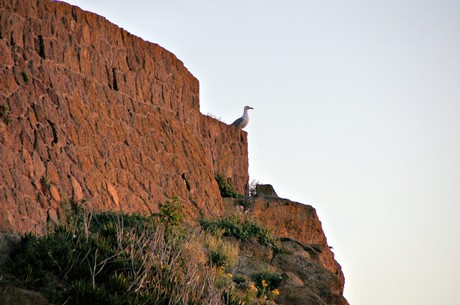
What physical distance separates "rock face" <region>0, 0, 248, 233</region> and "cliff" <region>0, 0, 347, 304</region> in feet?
0.08

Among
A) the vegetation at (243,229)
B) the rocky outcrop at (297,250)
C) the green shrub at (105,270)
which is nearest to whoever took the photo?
the green shrub at (105,270)

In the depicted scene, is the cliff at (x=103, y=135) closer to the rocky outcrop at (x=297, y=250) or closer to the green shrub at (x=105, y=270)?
the rocky outcrop at (x=297, y=250)

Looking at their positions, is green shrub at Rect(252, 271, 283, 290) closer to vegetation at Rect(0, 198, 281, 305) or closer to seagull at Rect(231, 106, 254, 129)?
vegetation at Rect(0, 198, 281, 305)

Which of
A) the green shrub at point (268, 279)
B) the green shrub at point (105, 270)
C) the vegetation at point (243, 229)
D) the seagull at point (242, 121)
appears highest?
the seagull at point (242, 121)

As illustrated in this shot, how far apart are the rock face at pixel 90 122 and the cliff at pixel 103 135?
3 centimetres

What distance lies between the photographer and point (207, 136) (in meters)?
30.5

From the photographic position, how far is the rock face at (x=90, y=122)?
21.0 metres

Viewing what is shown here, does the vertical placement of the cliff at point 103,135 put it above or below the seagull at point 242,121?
below

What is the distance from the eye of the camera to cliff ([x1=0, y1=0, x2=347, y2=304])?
830 inches

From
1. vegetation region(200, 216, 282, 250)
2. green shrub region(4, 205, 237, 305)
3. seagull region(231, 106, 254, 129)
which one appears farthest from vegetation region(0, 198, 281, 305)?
seagull region(231, 106, 254, 129)

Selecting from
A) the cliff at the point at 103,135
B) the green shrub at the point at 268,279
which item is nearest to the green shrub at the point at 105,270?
the cliff at the point at 103,135

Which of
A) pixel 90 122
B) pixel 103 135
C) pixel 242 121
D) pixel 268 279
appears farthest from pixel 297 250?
pixel 242 121

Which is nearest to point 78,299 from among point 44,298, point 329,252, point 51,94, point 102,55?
point 44,298

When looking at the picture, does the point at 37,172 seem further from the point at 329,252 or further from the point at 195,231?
the point at 329,252
